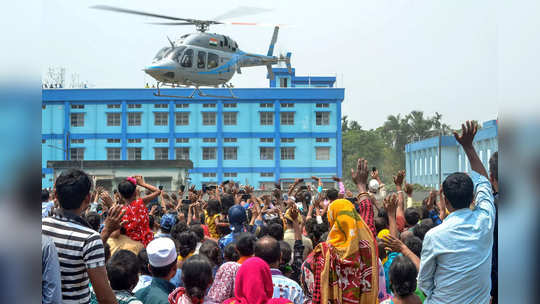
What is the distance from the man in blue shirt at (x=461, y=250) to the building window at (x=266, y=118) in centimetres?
4347

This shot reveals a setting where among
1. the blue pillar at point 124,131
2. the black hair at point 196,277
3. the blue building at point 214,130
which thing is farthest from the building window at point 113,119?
the black hair at point 196,277

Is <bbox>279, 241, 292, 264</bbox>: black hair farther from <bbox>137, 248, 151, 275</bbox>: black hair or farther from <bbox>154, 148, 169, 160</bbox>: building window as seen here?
<bbox>154, 148, 169, 160</bbox>: building window

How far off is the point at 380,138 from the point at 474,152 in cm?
6489

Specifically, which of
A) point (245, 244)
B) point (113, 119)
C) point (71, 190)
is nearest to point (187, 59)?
point (245, 244)

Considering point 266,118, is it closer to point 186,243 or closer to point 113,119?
point 113,119

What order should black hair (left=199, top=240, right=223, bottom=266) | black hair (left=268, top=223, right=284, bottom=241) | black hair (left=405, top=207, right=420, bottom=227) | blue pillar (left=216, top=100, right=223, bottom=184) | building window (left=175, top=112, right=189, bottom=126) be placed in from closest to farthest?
1. black hair (left=199, top=240, right=223, bottom=266)
2. black hair (left=268, top=223, right=284, bottom=241)
3. black hair (left=405, top=207, right=420, bottom=227)
4. blue pillar (left=216, top=100, right=223, bottom=184)
5. building window (left=175, top=112, right=189, bottom=126)

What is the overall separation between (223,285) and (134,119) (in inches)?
1764

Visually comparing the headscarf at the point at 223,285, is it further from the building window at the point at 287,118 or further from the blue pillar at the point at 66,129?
the blue pillar at the point at 66,129

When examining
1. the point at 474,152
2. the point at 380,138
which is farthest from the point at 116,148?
the point at 474,152

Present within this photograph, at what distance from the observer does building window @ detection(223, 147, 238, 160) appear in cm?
4662

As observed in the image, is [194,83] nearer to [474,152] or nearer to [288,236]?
[288,236]

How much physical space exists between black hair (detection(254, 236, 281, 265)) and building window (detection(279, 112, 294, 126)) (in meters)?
42.9

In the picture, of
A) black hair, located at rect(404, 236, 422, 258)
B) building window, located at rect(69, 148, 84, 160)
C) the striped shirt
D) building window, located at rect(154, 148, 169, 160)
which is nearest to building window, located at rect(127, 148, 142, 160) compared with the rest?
building window, located at rect(154, 148, 169, 160)

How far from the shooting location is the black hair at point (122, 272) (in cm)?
358
